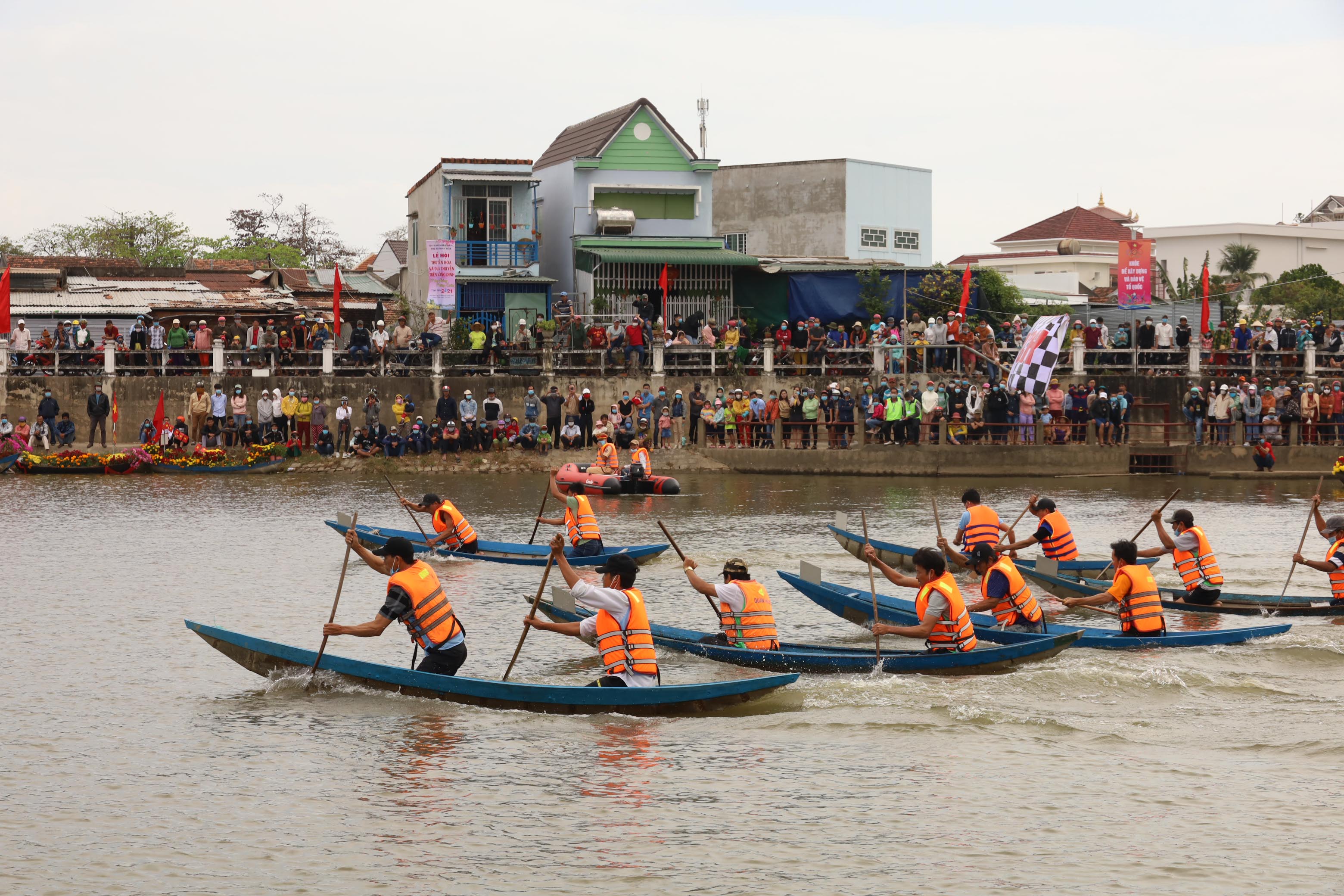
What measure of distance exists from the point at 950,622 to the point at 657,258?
89.2ft

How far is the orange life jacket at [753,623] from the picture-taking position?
13086mm

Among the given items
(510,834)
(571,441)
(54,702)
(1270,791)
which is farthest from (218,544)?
(1270,791)

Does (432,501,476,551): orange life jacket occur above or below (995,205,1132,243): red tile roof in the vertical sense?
A: below

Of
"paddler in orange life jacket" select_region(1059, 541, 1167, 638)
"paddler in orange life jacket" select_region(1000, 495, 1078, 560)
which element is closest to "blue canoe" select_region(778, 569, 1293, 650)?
"paddler in orange life jacket" select_region(1059, 541, 1167, 638)

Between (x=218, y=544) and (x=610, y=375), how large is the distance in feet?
47.0

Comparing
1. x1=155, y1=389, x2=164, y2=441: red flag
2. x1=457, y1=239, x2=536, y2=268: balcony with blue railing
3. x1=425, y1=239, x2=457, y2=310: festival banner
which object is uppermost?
x1=457, y1=239, x2=536, y2=268: balcony with blue railing

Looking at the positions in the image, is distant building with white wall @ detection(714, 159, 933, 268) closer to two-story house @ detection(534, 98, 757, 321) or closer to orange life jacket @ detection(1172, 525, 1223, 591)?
two-story house @ detection(534, 98, 757, 321)

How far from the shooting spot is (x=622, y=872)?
29.0 feet

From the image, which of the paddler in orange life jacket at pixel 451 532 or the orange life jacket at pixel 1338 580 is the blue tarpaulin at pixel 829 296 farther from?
the orange life jacket at pixel 1338 580

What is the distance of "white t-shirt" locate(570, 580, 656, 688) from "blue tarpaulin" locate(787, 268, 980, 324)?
29.1 meters

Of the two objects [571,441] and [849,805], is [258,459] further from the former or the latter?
[849,805]

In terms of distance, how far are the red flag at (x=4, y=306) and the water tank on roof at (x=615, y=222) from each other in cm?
1523

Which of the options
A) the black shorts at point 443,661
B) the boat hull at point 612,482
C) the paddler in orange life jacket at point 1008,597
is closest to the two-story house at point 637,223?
the boat hull at point 612,482

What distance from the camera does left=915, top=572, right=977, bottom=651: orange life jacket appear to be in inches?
508
